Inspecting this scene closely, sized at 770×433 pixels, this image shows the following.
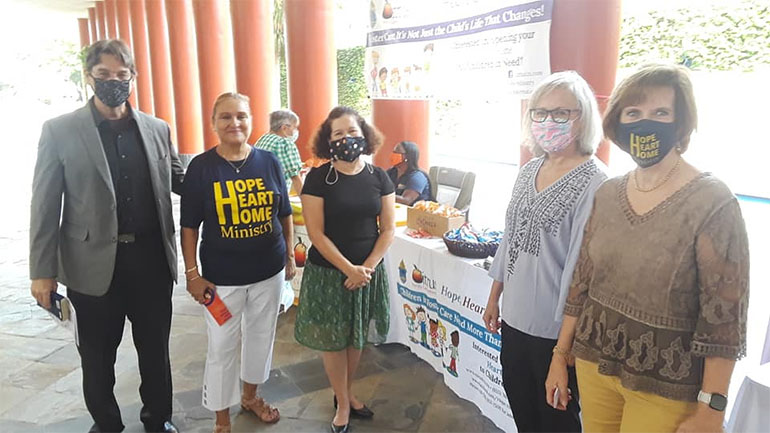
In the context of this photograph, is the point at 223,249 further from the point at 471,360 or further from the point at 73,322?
the point at 471,360

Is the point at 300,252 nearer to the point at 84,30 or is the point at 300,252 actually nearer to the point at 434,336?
the point at 434,336

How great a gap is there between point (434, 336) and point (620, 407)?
1.54m

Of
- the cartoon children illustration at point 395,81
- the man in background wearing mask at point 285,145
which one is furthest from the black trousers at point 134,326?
the cartoon children illustration at point 395,81

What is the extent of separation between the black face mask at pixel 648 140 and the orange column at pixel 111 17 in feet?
50.8

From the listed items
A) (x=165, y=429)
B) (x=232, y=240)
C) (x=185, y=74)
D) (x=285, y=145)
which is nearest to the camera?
(x=232, y=240)

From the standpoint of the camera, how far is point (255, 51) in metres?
6.86

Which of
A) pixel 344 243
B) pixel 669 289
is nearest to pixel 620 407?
pixel 669 289

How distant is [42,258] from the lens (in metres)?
1.93

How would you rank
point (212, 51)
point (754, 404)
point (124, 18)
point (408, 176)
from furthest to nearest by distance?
point (124, 18), point (212, 51), point (408, 176), point (754, 404)

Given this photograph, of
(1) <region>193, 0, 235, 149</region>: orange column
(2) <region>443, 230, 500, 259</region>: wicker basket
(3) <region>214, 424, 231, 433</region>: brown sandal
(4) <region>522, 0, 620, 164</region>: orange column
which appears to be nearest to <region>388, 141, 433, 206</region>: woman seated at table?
(2) <region>443, 230, 500, 259</region>: wicker basket

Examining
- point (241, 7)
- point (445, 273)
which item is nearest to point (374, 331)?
point (445, 273)

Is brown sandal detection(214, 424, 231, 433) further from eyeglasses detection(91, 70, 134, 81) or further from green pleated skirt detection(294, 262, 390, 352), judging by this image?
eyeglasses detection(91, 70, 134, 81)

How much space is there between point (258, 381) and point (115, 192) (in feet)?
3.48

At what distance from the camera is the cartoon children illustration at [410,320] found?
2.97m
